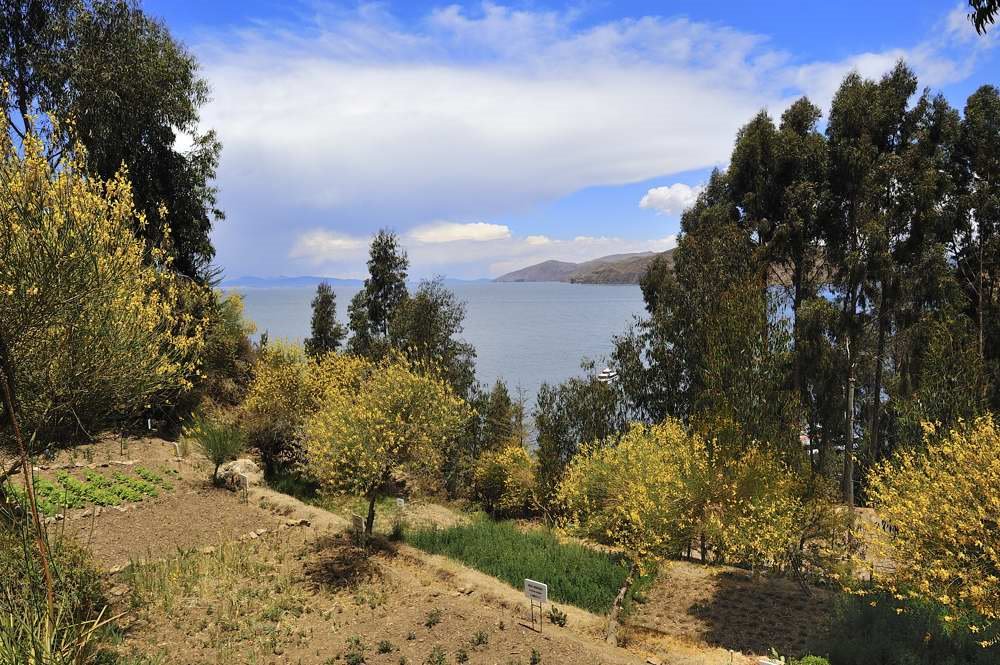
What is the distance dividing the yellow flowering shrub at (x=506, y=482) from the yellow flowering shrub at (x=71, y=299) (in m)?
20.8

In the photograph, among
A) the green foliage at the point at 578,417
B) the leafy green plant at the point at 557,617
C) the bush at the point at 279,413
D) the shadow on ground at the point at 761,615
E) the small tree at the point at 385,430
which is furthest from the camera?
the green foliage at the point at 578,417

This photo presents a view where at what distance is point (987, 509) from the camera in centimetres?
912

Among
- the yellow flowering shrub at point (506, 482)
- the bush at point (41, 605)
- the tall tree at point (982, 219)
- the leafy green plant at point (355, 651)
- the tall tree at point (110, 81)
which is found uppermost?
the tall tree at point (110, 81)

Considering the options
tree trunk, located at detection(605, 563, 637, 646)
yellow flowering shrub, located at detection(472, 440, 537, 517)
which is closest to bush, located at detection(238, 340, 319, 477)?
yellow flowering shrub, located at detection(472, 440, 537, 517)

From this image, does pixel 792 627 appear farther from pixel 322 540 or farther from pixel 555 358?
pixel 555 358

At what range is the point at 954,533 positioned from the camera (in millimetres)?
8992

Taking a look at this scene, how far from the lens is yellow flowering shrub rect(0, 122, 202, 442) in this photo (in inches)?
304

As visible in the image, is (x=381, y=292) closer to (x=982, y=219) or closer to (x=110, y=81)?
(x=110, y=81)

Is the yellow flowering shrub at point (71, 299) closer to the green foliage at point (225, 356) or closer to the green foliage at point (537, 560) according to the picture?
the green foliage at point (537, 560)

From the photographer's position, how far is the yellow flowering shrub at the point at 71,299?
25.3 feet

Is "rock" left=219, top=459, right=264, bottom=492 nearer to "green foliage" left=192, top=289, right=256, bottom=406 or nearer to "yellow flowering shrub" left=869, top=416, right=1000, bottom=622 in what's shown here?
"green foliage" left=192, top=289, right=256, bottom=406

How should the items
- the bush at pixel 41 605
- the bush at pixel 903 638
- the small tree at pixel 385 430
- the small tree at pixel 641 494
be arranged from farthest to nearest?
A: the small tree at pixel 385 430 → the small tree at pixel 641 494 → the bush at pixel 903 638 → the bush at pixel 41 605

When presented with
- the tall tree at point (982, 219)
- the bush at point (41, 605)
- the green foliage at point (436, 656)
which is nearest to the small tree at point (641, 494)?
the green foliage at point (436, 656)

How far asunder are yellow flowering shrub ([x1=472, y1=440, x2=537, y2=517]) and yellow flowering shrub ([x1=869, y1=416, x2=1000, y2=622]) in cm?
2005
